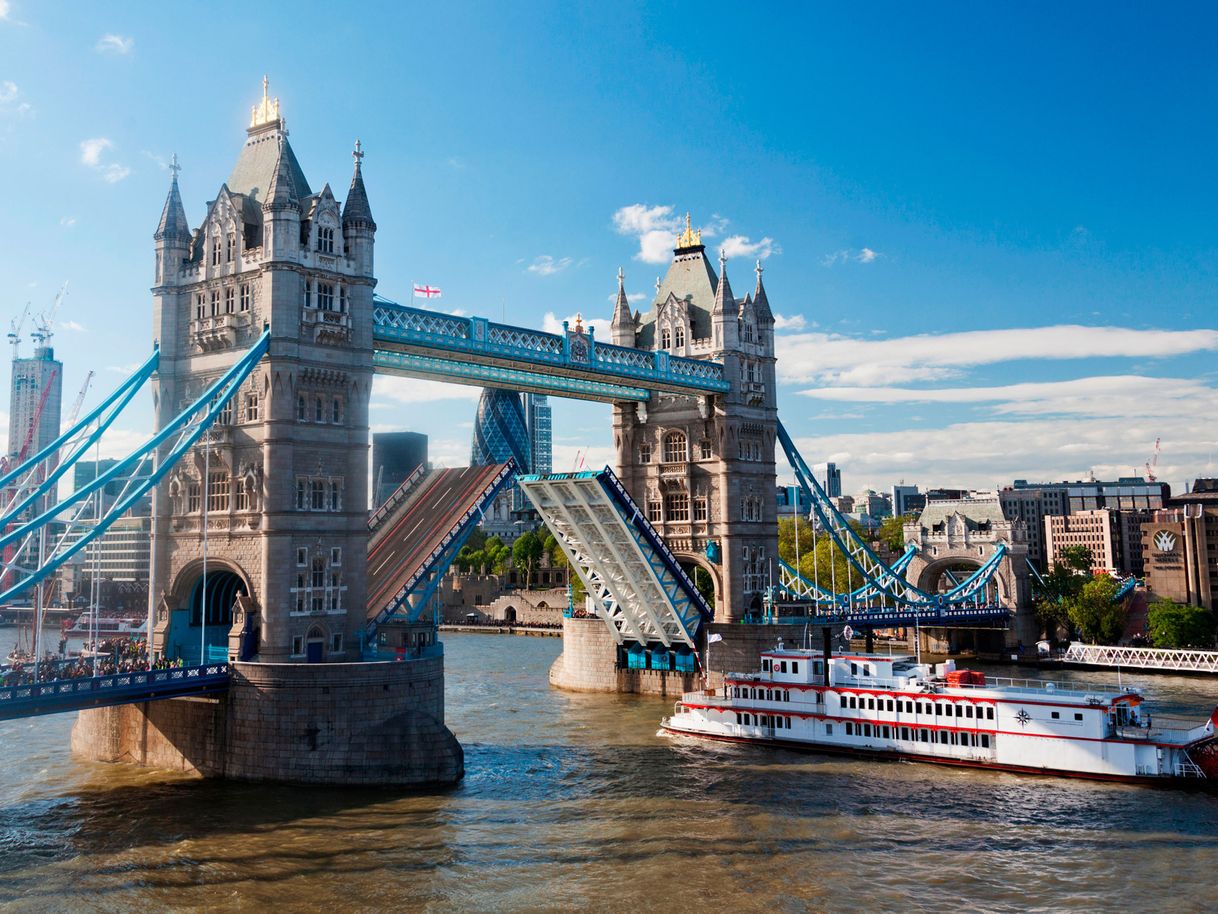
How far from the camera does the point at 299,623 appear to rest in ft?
146

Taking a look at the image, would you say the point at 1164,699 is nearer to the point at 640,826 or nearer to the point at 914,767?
the point at 914,767

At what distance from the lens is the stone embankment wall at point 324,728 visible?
41344mm

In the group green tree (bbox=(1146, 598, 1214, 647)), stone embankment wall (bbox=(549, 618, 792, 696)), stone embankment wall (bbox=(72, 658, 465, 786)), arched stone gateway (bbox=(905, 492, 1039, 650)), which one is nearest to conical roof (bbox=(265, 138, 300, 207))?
stone embankment wall (bbox=(72, 658, 465, 786))

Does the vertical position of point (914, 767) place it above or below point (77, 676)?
below

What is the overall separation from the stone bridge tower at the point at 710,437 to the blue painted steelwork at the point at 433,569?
1981 centimetres

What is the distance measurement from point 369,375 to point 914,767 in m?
30.0

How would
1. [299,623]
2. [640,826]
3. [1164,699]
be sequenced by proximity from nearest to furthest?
[640,826] < [299,623] < [1164,699]

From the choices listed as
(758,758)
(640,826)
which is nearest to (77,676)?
(640,826)

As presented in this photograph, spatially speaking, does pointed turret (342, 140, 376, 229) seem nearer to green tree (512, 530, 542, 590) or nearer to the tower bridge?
the tower bridge

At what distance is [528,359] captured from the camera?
5716 centimetres

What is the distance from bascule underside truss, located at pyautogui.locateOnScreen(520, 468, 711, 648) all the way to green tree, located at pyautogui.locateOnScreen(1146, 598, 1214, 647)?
45264 millimetres

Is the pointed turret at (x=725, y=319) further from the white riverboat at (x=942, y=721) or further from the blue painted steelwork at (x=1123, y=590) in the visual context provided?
the blue painted steelwork at (x=1123, y=590)

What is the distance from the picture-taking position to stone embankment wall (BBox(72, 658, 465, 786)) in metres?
41.3

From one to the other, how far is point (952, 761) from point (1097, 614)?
179ft
